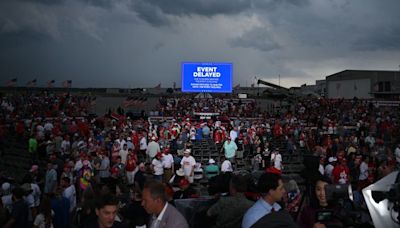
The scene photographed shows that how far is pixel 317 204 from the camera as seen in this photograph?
4.28 metres

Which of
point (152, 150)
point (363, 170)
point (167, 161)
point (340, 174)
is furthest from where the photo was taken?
point (152, 150)

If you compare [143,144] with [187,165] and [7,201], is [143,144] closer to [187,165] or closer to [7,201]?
[187,165]

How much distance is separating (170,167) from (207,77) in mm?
21365

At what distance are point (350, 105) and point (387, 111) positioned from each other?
186 inches

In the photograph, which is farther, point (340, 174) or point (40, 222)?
point (340, 174)

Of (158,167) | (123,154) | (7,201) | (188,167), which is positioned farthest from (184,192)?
(123,154)

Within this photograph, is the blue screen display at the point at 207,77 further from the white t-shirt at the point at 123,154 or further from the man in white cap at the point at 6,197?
the man in white cap at the point at 6,197

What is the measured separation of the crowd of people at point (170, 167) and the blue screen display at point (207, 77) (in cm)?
280

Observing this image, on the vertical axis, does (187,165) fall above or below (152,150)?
below

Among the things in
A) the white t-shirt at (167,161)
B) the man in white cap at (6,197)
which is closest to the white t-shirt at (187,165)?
the white t-shirt at (167,161)

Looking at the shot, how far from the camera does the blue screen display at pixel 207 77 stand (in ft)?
114

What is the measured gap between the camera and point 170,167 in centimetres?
1434

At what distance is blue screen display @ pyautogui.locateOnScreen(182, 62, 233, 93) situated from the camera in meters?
34.8

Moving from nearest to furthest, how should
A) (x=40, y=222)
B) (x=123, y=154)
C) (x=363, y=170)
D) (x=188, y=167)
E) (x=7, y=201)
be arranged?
(x=40, y=222), (x=7, y=201), (x=363, y=170), (x=188, y=167), (x=123, y=154)
